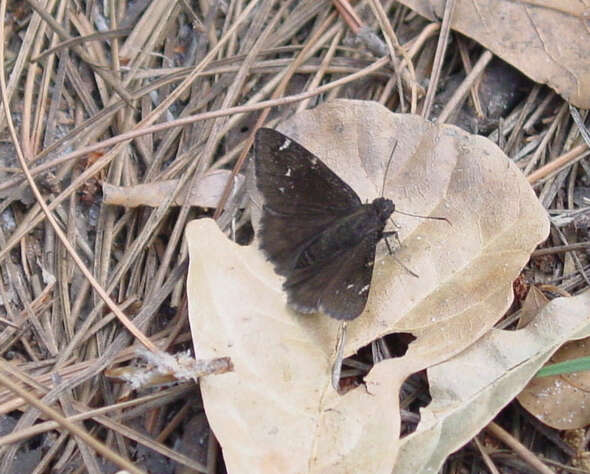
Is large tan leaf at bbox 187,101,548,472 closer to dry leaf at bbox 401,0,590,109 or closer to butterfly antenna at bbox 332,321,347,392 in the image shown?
butterfly antenna at bbox 332,321,347,392

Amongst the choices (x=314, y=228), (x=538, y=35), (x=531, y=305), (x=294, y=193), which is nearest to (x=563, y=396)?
(x=531, y=305)

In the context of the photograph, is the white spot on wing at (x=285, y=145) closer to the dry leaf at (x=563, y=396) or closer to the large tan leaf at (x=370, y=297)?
the large tan leaf at (x=370, y=297)

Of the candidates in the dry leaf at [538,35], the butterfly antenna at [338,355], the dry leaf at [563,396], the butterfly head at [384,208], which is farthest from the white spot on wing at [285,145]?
the dry leaf at [563,396]

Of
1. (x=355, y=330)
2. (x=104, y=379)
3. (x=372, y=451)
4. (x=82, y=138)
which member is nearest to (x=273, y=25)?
(x=82, y=138)

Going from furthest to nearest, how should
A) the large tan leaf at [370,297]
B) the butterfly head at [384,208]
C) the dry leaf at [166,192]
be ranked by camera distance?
the dry leaf at [166,192] → the butterfly head at [384,208] → the large tan leaf at [370,297]

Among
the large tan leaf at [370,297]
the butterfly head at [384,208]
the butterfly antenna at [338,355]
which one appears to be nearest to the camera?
the large tan leaf at [370,297]
